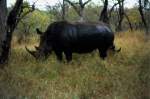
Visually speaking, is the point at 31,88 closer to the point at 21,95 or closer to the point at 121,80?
the point at 21,95

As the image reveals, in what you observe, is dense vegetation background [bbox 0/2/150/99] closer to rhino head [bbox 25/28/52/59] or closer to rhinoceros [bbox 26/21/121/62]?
rhino head [bbox 25/28/52/59]

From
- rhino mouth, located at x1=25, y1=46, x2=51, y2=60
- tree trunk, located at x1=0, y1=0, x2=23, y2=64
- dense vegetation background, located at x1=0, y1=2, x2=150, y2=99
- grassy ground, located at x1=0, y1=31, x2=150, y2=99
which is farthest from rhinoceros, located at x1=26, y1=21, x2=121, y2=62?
tree trunk, located at x1=0, y1=0, x2=23, y2=64

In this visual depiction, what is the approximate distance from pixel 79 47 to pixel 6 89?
260 inches

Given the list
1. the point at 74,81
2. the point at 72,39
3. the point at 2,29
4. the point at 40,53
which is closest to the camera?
the point at 74,81

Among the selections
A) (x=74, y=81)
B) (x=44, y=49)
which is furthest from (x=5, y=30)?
(x=74, y=81)

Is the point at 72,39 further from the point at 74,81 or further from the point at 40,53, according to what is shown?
the point at 74,81

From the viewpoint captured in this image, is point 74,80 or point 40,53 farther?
point 40,53

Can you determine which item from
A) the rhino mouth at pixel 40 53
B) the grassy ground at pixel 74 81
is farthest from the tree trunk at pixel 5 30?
the rhino mouth at pixel 40 53

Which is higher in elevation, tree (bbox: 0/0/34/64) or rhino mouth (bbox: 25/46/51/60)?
tree (bbox: 0/0/34/64)

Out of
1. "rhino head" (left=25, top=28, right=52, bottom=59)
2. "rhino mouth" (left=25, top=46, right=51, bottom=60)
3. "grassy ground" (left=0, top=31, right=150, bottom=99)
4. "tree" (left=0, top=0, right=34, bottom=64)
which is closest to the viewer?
"grassy ground" (left=0, top=31, right=150, bottom=99)

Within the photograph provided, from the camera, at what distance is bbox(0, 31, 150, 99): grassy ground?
26.4ft

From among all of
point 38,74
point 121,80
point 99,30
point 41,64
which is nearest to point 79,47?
point 99,30

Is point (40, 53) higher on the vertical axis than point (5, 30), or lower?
lower

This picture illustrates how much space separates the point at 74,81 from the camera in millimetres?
9812
